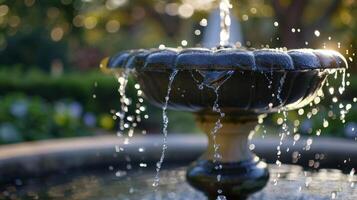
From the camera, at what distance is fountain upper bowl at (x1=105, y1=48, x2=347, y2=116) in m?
3.28

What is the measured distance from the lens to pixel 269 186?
5055 millimetres

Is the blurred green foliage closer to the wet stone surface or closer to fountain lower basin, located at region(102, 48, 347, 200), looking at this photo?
the wet stone surface

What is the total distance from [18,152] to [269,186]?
2.03m

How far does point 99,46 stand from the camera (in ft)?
71.5

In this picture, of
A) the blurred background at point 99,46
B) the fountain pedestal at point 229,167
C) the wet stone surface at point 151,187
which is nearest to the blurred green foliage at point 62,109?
the blurred background at point 99,46

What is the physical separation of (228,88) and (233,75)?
10cm

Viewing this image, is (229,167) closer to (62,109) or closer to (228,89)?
(228,89)

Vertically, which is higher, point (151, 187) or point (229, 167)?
point (229, 167)

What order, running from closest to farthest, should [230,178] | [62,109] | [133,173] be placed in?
1. [230,178]
2. [133,173]
3. [62,109]

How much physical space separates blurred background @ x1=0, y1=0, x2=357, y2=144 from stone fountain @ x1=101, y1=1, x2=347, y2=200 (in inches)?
46.6

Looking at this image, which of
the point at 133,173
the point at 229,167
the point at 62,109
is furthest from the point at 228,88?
the point at 62,109

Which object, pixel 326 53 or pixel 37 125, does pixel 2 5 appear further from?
pixel 326 53

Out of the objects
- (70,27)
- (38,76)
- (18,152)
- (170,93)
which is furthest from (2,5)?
(170,93)

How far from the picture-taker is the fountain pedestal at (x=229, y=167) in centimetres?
398
